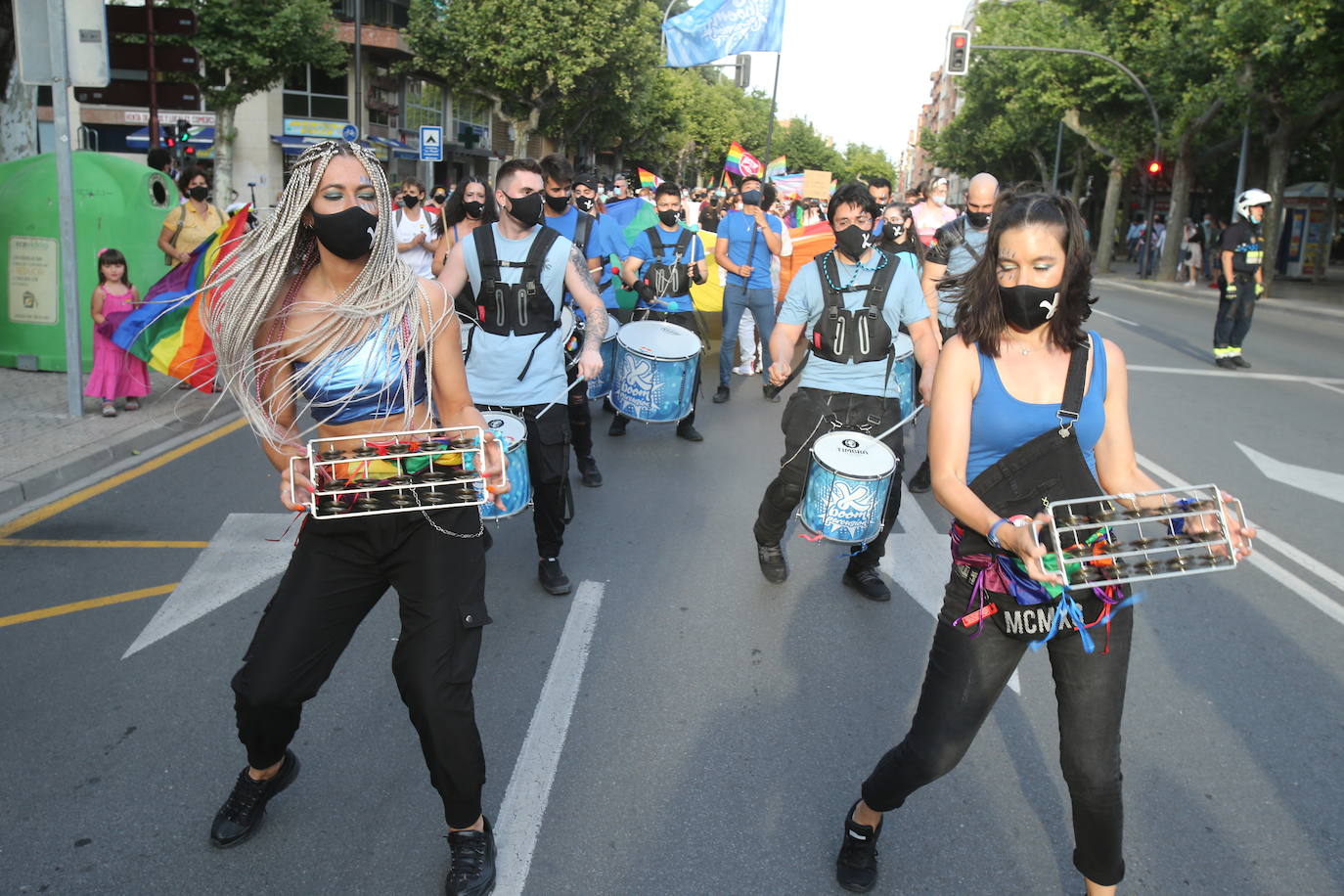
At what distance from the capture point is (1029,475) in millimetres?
2641

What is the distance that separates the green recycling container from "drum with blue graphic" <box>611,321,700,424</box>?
18.3ft

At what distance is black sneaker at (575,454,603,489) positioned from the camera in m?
7.23

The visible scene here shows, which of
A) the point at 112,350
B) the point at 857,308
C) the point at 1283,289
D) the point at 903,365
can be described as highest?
the point at 857,308

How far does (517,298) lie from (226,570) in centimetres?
202

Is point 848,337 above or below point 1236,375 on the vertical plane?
above

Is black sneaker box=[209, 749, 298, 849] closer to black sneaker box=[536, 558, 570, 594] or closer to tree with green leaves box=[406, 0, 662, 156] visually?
black sneaker box=[536, 558, 570, 594]

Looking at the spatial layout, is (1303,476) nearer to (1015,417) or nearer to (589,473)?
(589,473)

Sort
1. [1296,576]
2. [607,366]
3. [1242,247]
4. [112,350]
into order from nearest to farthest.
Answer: [1296,576] → [607,366] → [112,350] → [1242,247]

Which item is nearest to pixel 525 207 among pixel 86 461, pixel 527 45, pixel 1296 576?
pixel 86 461

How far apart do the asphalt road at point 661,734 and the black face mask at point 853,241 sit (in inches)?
63.9

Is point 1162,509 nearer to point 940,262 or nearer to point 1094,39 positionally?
point 940,262

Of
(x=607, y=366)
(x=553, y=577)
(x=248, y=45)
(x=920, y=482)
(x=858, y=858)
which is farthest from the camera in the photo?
(x=248, y=45)

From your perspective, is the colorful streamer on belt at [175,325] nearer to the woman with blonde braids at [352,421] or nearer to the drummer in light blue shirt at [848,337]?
the drummer in light blue shirt at [848,337]

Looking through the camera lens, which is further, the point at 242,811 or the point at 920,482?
the point at 920,482
